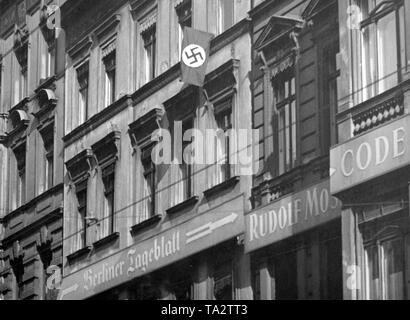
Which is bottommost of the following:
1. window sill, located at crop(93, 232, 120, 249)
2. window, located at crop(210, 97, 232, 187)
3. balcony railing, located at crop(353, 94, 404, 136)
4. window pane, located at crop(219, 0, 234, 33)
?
window sill, located at crop(93, 232, 120, 249)

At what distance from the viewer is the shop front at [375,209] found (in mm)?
15750

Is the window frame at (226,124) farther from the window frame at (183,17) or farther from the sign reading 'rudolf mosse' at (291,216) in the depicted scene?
the window frame at (183,17)

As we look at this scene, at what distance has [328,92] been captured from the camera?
57.0ft

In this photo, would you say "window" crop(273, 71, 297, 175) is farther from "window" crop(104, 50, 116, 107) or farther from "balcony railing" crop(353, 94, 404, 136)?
"window" crop(104, 50, 116, 107)

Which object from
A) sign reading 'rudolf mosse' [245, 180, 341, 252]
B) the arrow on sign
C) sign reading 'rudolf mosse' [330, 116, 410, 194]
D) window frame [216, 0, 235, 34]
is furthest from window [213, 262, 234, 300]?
window frame [216, 0, 235, 34]

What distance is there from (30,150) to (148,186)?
4.55m

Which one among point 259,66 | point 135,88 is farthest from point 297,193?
point 135,88

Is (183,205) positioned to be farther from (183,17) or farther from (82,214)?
(82,214)

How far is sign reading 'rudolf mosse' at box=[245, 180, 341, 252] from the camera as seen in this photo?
→ 16891mm

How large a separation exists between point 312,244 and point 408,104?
85.0 inches

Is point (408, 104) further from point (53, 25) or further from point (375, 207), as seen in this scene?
point (53, 25)

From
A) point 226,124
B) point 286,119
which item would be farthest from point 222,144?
point 286,119

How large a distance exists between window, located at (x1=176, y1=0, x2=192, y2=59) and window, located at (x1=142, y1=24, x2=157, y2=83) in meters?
0.74

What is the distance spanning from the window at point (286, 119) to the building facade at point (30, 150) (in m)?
5.90
